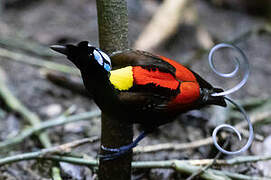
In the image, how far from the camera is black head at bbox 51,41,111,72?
1.34 m

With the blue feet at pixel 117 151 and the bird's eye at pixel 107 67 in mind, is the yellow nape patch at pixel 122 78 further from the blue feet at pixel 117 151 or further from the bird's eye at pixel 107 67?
the blue feet at pixel 117 151

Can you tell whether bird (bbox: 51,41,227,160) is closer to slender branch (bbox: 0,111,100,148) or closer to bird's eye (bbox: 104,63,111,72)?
bird's eye (bbox: 104,63,111,72)

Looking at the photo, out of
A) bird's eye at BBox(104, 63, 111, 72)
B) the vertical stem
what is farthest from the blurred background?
bird's eye at BBox(104, 63, 111, 72)

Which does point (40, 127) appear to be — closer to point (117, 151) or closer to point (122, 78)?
point (117, 151)

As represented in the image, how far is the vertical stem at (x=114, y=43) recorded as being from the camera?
163 cm

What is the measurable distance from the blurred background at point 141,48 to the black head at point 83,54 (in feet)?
3.32

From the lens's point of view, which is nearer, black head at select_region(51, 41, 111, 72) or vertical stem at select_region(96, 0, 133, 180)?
black head at select_region(51, 41, 111, 72)

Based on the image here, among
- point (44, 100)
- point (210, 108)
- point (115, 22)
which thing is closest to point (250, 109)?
point (210, 108)

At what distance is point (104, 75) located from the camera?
142cm

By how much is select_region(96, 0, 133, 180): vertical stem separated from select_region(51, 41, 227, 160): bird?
4.1 inches

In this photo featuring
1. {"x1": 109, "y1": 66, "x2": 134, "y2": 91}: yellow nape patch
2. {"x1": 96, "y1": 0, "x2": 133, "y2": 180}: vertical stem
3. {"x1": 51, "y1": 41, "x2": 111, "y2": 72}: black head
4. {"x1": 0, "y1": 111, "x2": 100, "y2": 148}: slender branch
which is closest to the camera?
{"x1": 51, "y1": 41, "x2": 111, "y2": 72}: black head

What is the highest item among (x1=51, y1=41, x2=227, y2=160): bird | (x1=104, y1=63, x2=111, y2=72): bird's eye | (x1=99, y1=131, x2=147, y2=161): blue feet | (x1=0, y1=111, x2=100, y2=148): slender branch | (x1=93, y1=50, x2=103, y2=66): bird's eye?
(x1=93, y1=50, x2=103, y2=66): bird's eye

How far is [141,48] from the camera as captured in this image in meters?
4.58

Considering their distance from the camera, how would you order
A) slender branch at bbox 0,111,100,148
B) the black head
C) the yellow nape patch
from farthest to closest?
slender branch at bbox 0,111,100,148 → the yellow nape patch → the black head
